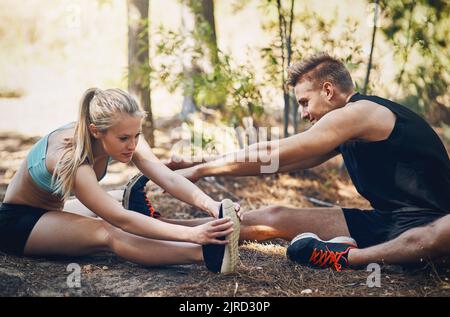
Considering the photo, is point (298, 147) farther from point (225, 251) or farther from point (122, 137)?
point (122, 137)

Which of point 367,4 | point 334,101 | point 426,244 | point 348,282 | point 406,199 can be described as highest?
point 367,4

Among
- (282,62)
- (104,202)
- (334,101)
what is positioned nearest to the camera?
(104,202)

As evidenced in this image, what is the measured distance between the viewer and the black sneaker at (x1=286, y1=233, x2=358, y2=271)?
3.02m

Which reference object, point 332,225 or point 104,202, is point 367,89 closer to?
point 332,225

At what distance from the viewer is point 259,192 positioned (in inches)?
203

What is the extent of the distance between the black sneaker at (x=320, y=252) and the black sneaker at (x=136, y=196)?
3.07ft

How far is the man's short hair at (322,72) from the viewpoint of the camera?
10.9ft

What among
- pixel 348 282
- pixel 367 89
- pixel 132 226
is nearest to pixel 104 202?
pixel 132 226

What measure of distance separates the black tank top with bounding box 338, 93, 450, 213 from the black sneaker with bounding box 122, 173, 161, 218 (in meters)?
1.35

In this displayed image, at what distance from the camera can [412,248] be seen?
9.49 ft

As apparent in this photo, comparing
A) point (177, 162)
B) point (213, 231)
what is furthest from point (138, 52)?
point (213, 231)

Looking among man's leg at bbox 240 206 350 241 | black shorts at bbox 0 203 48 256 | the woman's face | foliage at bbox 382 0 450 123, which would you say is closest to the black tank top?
man's leg at bbox 240 206 350 241

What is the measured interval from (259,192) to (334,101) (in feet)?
6.52

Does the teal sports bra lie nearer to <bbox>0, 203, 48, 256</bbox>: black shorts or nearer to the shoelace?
<bbox>0, 203, 48, 256</bbox>: black shorts
